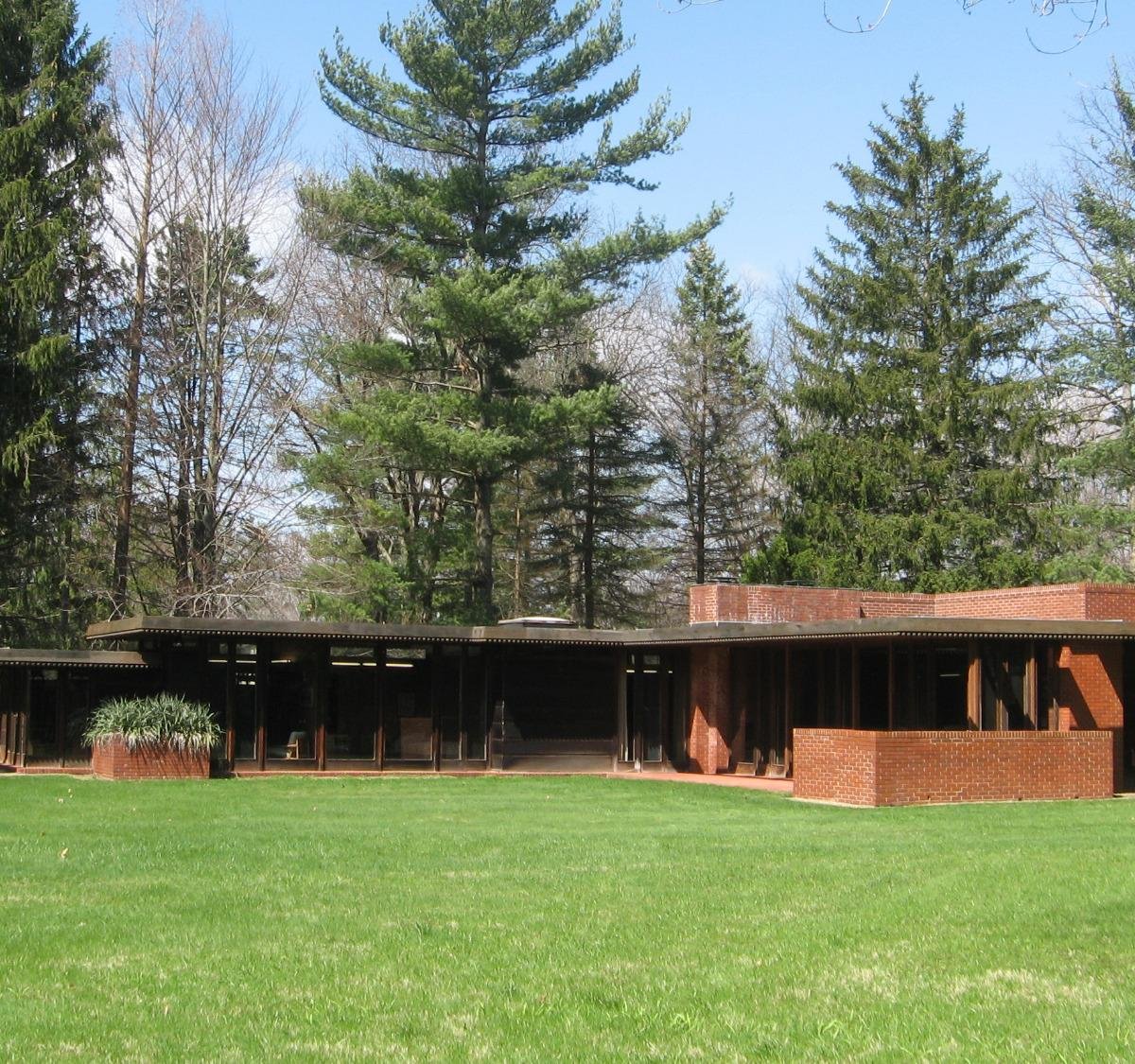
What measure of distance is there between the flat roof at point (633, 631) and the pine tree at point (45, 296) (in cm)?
919

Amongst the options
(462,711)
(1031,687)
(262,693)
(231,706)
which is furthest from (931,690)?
(231,706)

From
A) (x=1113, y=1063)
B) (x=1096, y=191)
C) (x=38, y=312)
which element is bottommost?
(x=1113, y=1063)

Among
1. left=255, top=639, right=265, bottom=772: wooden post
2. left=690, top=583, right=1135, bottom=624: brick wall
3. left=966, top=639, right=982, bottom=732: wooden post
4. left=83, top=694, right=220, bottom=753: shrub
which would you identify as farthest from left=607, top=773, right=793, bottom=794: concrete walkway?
left=83, top=694, right=220, bottom=753: shrub

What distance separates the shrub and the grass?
7.33 m

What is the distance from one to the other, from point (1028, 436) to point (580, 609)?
13279 millimetres

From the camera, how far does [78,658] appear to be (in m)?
24.8

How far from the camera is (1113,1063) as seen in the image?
20.7 feet

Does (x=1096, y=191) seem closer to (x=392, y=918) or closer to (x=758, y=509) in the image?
(x=758, y=509)

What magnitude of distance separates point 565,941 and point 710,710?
56.0 feet

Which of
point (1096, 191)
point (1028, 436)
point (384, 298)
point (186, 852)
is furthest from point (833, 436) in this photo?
point (186, 852)

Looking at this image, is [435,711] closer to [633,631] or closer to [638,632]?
[638,632]

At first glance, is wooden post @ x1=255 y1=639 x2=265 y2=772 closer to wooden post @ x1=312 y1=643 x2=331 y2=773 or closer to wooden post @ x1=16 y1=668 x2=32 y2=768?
wooden post @ x1=312 y1=643 x2=331 y2=773

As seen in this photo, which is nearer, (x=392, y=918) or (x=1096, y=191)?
(x=392, y=918)

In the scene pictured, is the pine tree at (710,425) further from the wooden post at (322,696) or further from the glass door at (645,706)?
the wooden post at (322,696)
